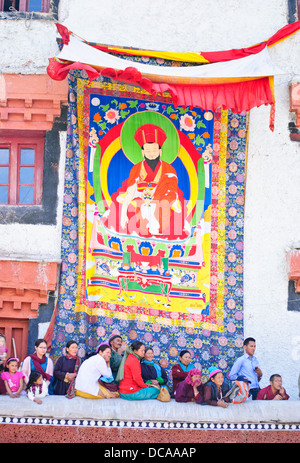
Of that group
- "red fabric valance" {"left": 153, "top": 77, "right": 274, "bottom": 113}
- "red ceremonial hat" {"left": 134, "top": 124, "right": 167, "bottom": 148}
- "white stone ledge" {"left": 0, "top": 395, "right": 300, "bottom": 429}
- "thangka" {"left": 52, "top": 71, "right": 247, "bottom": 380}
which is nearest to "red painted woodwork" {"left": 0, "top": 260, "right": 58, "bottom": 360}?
"thangka" {"left": 52, "top": 71, "right": 247, "bottom": 380}

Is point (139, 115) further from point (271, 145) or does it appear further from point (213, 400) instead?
point (213, 400)

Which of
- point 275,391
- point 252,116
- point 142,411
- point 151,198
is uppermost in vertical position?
point 252,116

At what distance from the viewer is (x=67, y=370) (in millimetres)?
7531

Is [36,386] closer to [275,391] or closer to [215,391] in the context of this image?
[215,391]

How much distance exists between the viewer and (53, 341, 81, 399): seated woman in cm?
744

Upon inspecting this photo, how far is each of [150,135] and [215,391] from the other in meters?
2.84

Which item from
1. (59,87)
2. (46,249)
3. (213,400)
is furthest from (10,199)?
(213,400)

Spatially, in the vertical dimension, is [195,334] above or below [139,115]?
below

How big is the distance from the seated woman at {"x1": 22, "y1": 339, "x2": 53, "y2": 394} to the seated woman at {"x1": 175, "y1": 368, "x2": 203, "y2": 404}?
3.99 ft

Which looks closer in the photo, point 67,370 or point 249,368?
point 67,370

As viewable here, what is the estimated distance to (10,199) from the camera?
27.9 ft

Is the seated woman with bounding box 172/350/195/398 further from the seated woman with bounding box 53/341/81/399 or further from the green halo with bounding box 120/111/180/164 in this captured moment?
the green halo with bounding box 120/111/180/164

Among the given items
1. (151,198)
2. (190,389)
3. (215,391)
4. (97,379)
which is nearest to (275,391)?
(215,391)
